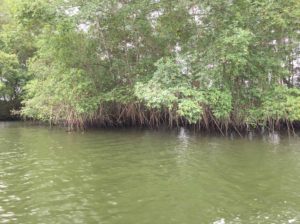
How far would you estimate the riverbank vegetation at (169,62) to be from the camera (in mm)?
13133

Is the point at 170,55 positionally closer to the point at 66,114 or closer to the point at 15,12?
the point at 66,114

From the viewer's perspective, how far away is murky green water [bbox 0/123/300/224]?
223 inches

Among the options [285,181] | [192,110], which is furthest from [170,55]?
[285,181]

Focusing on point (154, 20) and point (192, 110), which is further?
point (154, 20)

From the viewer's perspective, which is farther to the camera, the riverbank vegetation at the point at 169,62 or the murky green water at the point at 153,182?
the riverbank vegetation at the point at 169,62

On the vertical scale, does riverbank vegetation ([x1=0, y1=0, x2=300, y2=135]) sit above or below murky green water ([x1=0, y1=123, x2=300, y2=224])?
above

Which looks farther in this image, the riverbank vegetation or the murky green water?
the riverbank vegetation

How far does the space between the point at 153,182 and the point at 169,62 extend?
690cm

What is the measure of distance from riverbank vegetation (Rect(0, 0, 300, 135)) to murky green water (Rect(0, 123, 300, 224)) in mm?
1824

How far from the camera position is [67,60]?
1553cm

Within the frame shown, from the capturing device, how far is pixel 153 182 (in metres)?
7.39

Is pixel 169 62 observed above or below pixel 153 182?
above

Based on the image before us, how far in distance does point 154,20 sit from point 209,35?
9.50ft

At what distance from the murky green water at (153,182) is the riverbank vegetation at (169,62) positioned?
1.82m
